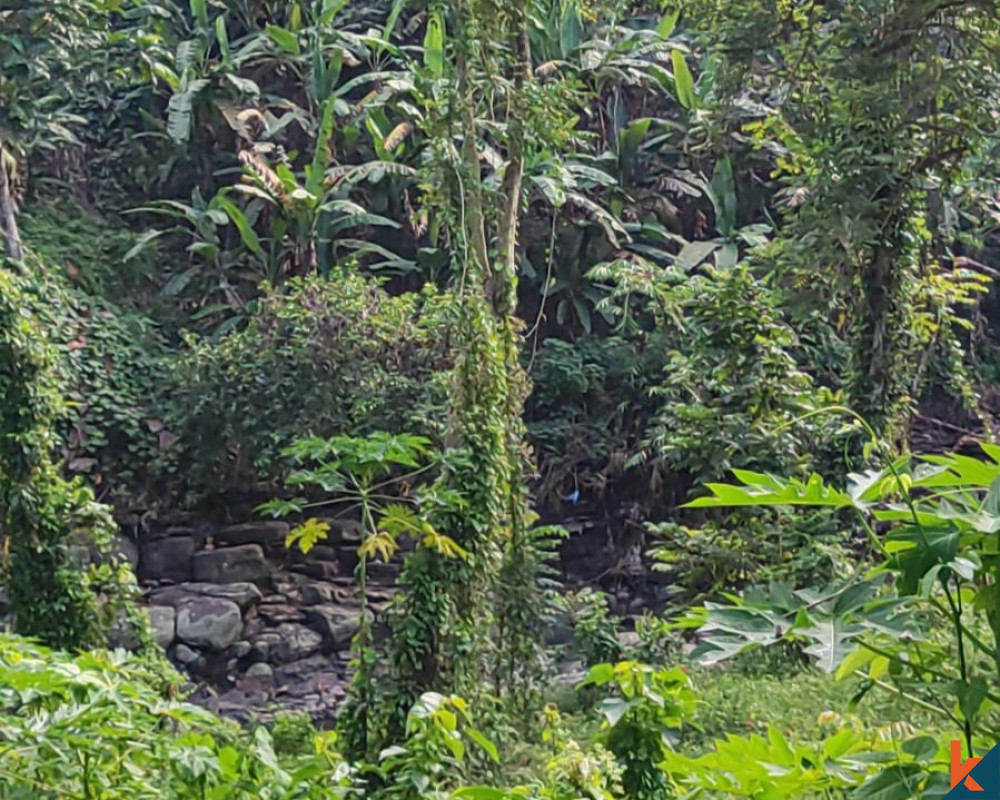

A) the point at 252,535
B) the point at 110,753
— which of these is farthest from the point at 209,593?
the point at 110,753

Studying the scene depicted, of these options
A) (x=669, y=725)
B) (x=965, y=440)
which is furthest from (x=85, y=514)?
(x=965, y=440)

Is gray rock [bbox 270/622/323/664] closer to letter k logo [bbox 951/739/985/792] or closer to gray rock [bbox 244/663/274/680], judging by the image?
gray rock [bbox 244/663/274/680]

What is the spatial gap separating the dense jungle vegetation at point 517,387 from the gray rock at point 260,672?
14.7 inches

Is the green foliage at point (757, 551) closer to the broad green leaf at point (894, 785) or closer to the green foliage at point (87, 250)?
the broad green leaf at point (894, 785)

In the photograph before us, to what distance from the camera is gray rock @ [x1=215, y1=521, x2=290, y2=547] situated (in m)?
7.13

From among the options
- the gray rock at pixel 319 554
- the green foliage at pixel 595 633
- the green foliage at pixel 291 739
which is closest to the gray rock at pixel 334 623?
the gray rock at pixel 319 554

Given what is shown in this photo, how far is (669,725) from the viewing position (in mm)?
1634

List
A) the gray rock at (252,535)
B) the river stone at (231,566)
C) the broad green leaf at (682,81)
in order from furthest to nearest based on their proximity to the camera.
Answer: the broad green leaf at (682,81)
the gray rock at (252,535)
the river stone at (231,566)

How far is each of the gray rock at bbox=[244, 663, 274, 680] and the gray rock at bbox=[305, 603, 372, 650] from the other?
0.43 metres

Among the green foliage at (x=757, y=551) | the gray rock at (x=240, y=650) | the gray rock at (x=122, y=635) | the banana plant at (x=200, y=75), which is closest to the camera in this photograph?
the gray rock at (x=122, y=635)

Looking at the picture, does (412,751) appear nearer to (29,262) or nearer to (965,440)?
(29,262)

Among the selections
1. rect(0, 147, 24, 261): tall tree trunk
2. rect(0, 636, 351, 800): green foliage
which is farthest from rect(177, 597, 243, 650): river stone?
rect(0, 636, 351, 800): green foliage

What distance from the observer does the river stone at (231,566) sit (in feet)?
22.4

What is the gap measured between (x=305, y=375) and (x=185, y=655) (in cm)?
192
